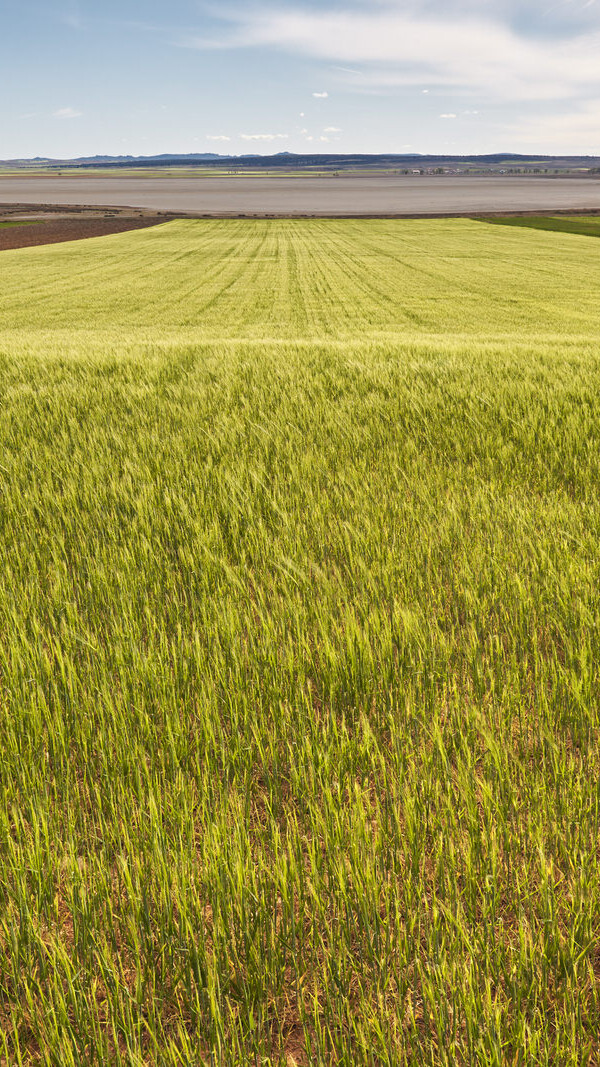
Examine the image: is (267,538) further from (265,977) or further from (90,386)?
(90,386)

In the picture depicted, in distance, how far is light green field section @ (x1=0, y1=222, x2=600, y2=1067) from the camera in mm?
1583

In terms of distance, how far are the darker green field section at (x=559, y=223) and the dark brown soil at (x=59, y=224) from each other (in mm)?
44428

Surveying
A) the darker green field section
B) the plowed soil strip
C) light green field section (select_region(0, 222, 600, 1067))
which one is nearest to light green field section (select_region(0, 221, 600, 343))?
the plowed soil strip

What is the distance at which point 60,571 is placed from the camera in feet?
12.5

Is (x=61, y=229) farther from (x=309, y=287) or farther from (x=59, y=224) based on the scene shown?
(x=309, y=287)

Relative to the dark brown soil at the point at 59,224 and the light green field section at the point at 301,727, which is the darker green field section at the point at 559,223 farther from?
the light green field section at the point at 301,727

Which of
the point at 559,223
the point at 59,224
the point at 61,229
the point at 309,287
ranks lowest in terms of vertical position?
the point at 309,287

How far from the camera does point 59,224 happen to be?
7188cm

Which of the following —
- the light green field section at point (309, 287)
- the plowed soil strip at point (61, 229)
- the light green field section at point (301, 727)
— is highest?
the plowed soil strip at point (61, 229)

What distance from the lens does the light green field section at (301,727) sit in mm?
1583

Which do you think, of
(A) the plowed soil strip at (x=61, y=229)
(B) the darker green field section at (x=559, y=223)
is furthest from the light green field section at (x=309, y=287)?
(B) the darker green field section at (x=559, y=223)

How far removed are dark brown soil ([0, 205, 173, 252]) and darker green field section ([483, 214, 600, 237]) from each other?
1749 inches

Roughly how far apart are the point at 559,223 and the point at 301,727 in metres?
84.0

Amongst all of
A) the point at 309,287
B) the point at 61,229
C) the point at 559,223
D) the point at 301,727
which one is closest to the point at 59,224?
the point at 61,229
